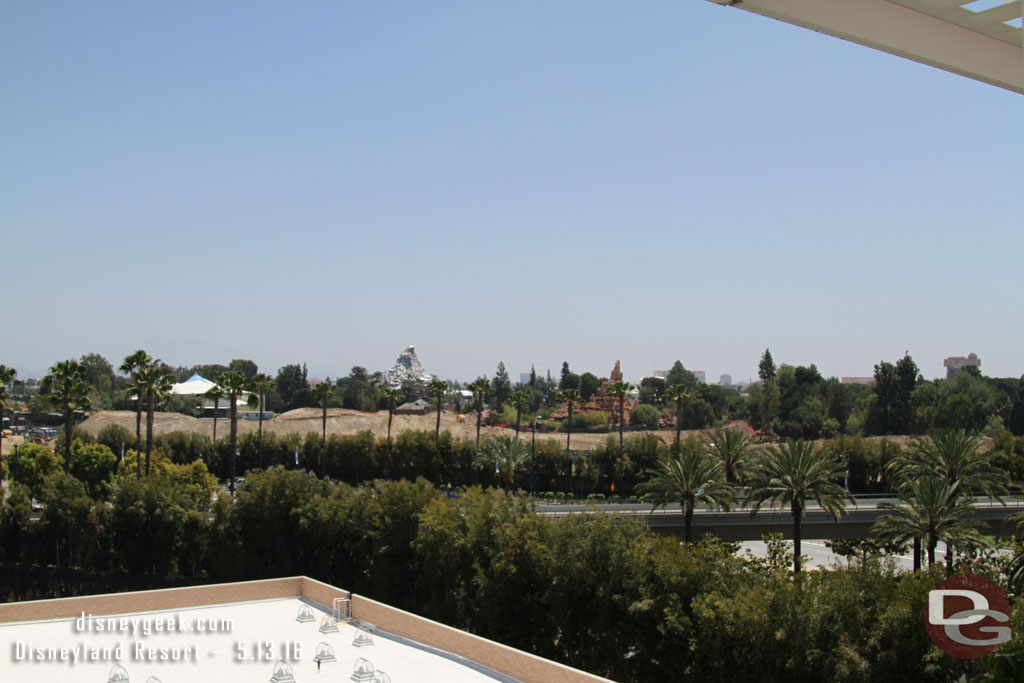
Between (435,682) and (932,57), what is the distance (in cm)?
1926

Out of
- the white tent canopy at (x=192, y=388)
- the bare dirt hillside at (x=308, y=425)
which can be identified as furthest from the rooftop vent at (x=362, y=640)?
the white tent canopy at (x=192, y=388)

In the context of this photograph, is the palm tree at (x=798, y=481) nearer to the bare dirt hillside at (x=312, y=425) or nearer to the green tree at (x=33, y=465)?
the bare dirt hillside at (x=312, y=425)

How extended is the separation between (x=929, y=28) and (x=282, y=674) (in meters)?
19.9

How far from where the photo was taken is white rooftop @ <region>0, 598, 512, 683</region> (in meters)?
21.0

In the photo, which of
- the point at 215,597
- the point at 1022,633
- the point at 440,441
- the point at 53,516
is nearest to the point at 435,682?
the point at 215,597

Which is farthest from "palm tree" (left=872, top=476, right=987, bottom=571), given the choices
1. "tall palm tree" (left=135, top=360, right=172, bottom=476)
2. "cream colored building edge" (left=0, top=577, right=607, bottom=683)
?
"tall palm tree" (left=135, top=360, right=172, bottom=476)

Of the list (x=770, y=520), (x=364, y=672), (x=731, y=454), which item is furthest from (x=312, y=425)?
(x=364, y=672)

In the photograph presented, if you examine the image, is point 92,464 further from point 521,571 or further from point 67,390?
point 521,571

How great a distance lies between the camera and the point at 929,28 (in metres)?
4.92

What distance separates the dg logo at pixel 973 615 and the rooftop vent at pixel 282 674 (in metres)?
15.2

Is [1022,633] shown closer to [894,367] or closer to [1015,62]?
[1015,62]

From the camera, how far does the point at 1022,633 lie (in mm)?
19000

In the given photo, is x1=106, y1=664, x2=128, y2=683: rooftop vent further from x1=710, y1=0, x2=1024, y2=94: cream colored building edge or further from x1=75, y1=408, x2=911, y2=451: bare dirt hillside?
x1=75, y1=408, x2=911, y2=451: bare dirt hillside

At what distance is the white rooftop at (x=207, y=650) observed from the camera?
826 inches
